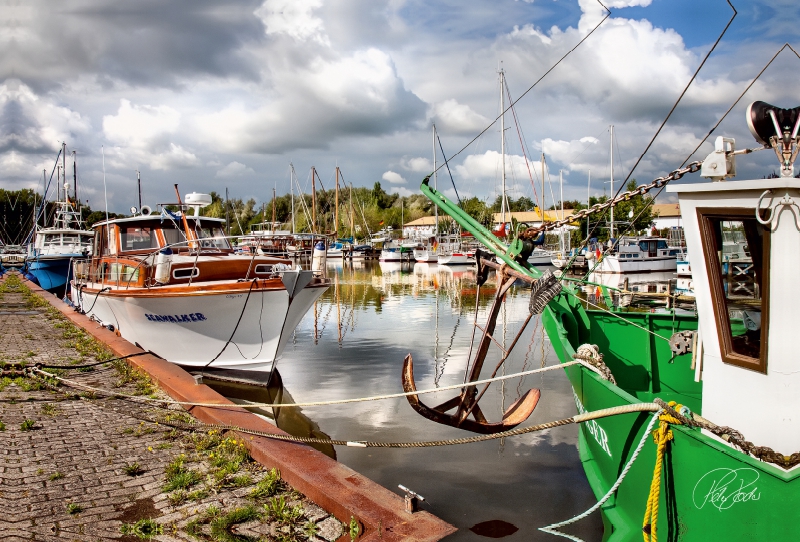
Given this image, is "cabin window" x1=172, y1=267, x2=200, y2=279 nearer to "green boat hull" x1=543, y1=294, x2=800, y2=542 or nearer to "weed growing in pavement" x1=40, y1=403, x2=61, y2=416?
"weed growing in pavement" x1=40, y1=403, x2=61, y2=416

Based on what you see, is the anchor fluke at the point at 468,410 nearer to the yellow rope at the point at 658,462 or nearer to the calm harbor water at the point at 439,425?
the calm harbor water at the point at 439,425

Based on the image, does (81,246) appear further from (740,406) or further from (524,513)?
(740,406)

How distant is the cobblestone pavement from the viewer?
417 centimetres

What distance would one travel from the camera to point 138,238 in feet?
44.4

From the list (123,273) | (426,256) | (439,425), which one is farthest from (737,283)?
(426,256)

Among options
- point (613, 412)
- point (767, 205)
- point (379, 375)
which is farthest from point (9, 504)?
point (379, 375)

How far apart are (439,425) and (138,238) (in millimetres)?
8850

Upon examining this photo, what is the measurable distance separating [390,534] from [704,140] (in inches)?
167

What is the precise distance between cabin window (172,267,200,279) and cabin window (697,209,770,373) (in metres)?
9.37

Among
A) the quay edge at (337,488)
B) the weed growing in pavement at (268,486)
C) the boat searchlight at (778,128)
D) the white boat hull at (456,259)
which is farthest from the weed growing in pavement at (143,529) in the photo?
the white boat hull at (456,259)

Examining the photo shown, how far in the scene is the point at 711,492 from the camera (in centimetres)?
349

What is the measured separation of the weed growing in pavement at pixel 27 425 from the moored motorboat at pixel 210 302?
4.03 m

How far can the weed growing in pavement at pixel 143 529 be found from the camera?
4.07 metres

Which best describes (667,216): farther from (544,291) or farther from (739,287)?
(739,287)
